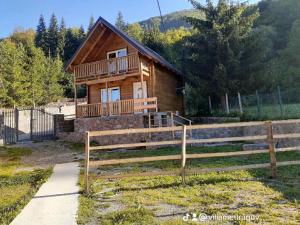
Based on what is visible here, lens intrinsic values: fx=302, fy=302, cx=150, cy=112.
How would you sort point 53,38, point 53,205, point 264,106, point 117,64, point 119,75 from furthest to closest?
point 53,38 → point 117,64 → point 119,75 → point 264,106 → point 53,205

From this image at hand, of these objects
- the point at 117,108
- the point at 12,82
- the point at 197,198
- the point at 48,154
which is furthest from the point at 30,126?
the point at 12,82

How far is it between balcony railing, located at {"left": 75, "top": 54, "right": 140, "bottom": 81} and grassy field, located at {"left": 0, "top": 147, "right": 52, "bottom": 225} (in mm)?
8333

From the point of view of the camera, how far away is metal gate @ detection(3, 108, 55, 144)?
17875mm

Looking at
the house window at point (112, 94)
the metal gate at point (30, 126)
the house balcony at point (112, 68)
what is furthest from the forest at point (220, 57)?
the metal gate at point (30, 126)

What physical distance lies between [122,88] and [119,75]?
2.31m

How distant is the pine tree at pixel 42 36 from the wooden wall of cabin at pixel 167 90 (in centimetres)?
4801

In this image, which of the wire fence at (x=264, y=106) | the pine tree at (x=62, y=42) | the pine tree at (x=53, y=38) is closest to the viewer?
the wire fence at (x=264, y=106)

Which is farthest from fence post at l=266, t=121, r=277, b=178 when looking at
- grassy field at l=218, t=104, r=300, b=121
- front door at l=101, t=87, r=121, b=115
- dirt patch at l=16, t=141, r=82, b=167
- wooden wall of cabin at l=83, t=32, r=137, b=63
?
wooden wall of cabin at l=83, t=32, r=137, b=63

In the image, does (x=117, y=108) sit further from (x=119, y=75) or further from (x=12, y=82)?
(x=12, y=82)

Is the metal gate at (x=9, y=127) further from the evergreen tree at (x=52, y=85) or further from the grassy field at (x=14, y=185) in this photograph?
the evergreen tree at (x=52, y=85)

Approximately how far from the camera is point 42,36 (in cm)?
6794

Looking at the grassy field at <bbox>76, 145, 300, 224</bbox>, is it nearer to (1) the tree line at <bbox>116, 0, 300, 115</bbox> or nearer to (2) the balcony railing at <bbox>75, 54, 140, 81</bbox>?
(1) the tree line at <bbox>116, 0, 300, 115</bbox>

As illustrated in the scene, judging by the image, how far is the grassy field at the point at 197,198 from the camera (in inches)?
202

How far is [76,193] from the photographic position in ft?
22.6
